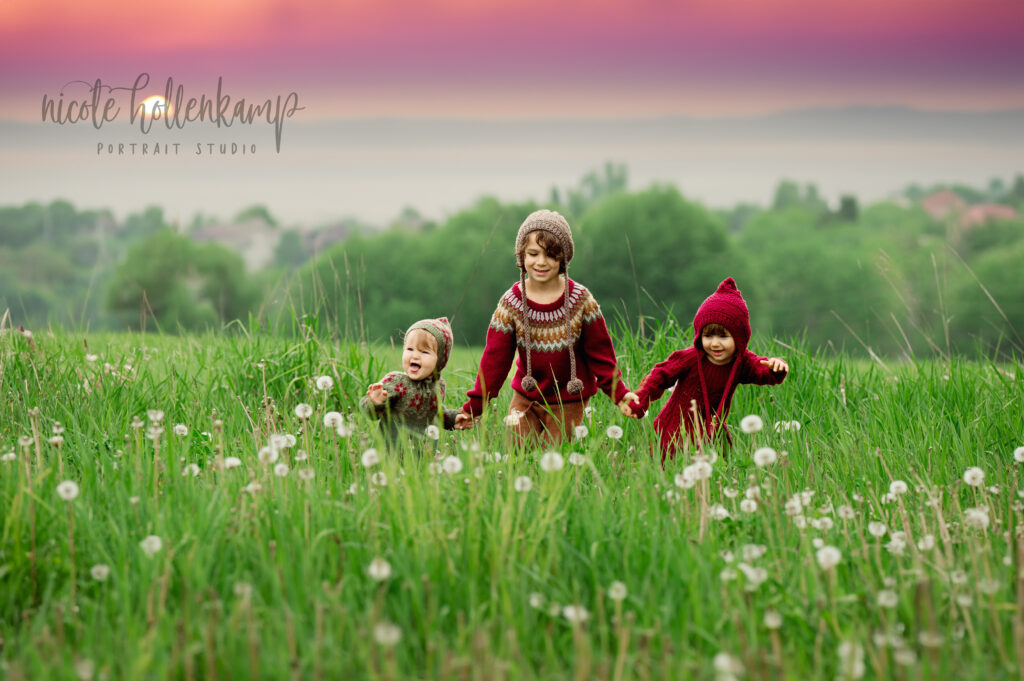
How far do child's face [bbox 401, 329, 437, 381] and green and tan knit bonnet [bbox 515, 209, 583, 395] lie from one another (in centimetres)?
57

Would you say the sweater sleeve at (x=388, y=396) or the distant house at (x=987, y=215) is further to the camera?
the distant house at (x=987, y=215)

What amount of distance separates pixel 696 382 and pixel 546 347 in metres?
0.96

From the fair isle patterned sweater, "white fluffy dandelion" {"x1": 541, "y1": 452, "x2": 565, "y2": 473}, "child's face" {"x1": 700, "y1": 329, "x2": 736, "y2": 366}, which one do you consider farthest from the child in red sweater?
"white fluffy dandelion" {"x1": 541, "y1": 452, "x2": 565, "y2": 473}

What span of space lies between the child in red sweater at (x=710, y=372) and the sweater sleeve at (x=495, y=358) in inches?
33.5

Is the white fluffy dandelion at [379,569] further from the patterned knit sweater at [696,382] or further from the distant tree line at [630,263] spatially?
the distant tree line at [630,263]

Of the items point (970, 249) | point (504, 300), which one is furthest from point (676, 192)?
point (504, 300)

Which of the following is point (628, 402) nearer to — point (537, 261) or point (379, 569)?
point (537, 261)

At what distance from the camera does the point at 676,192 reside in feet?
109

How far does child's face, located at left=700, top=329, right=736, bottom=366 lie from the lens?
513cm

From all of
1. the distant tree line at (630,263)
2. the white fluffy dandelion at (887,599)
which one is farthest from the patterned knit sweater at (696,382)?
the distant tree line at (630,263)

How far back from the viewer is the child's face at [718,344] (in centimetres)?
513

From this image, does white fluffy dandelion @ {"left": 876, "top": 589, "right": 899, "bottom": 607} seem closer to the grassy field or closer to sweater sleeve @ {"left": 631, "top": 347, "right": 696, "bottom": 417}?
the grassy field

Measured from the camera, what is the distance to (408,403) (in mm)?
5117

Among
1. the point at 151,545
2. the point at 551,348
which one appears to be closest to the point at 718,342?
the point at 551,348
